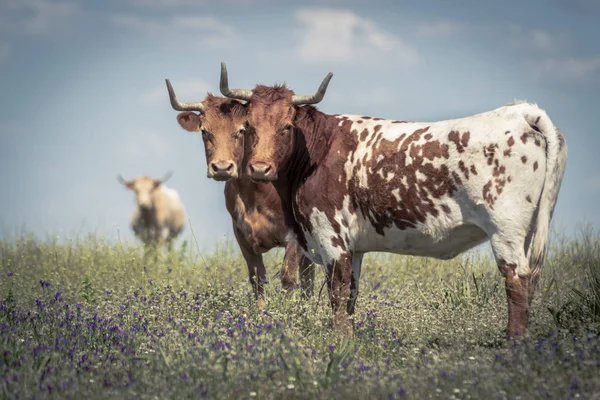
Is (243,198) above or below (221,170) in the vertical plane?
below

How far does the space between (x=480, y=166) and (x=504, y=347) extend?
5.44 ft

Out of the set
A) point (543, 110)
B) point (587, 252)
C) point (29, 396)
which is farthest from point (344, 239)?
point (587, 252)

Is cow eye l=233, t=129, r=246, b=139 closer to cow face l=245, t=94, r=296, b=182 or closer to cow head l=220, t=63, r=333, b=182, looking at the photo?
cow head l=220, t=63, r=333, b=182

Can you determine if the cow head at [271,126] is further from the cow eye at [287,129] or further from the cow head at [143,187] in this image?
the cow head at [143,187]

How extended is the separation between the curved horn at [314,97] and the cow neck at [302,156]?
0.09m

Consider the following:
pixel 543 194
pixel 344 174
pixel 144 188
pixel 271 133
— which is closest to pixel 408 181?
pixel 344 174

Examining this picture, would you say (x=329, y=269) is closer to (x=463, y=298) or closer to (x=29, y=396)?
(x=463, y=298)

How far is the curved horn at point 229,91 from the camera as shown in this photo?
840 cm

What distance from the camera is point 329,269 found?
7.70 metres

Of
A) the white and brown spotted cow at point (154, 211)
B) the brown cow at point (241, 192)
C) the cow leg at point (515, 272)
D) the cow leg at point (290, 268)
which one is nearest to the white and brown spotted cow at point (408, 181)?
the cow leg at point (515, 272)

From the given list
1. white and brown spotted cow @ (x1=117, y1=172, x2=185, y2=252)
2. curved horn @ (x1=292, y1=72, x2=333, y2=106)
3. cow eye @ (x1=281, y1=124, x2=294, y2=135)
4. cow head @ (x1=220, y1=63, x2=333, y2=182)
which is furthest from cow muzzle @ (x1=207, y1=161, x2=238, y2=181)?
white and brown spotted cow @ (x1=117, y1=172, x2=185, y2=252)

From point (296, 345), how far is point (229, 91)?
131 inches

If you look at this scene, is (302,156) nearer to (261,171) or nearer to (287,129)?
(287,129)

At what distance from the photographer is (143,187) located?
2256 centimetres
